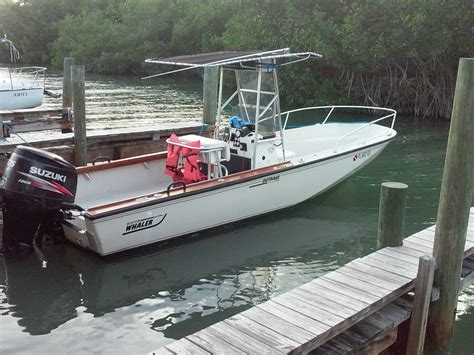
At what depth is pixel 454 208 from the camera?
183 inches

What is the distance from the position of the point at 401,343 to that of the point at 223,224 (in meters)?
3.39

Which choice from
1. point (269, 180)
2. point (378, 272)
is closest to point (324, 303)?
point (378, 272)

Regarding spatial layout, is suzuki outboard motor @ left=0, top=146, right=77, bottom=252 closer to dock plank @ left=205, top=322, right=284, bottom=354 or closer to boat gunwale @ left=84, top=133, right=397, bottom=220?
boat gunwale @ left=84, top=133, right=397, bottom=220

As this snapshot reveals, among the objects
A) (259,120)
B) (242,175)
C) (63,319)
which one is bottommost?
(63,319)

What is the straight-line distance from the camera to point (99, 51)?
36.9 meters

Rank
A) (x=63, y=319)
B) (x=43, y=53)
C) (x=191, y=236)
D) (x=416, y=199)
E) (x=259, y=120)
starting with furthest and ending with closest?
(x=43, y=53) < (x=416, y=199) < (x=259, y=120) < (x=191, y=236) < (x=63, y=319)

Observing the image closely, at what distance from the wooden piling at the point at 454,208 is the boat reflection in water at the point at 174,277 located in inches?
73.2

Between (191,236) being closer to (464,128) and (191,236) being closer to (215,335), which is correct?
(215,335)

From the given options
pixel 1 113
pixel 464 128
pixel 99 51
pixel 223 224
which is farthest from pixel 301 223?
pixel 99 51

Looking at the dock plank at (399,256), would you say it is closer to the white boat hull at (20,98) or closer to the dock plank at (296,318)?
the dock plank at (296,318)

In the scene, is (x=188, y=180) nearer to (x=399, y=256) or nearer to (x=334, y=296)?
(x=399, y=256)

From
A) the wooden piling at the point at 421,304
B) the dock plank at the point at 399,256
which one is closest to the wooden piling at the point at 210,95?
the dock plank at the point at 399,256

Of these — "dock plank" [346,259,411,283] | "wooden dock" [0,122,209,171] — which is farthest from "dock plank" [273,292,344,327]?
"wooden dock" [0,122,209,171]

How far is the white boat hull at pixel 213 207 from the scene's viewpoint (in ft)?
21.7
